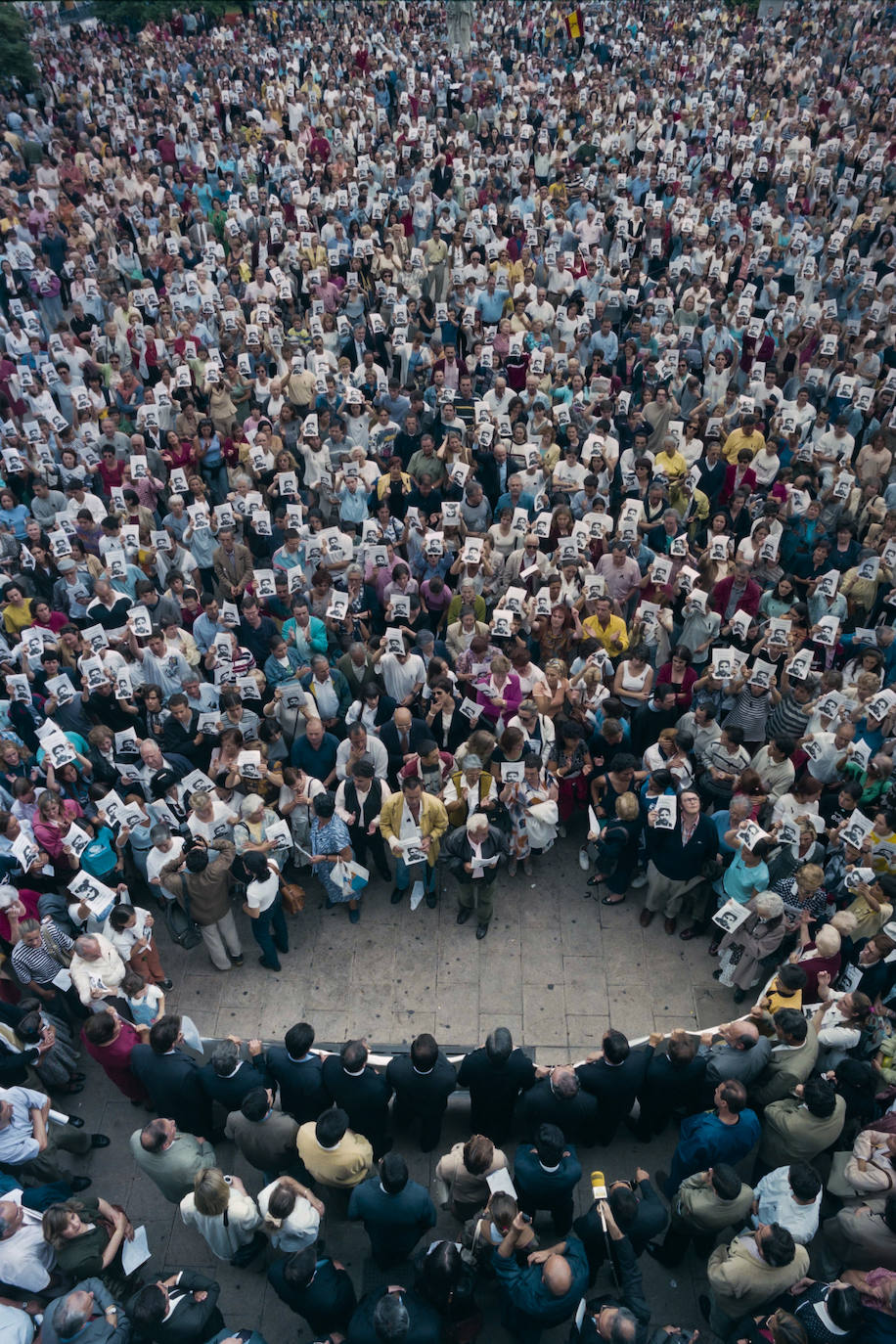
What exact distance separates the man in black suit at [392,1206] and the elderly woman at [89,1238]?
1.48 m

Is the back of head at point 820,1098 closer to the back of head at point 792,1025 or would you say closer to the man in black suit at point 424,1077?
the back of head at point 792,1025

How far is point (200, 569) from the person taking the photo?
34.8ft

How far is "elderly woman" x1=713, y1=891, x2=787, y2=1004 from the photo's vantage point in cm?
639

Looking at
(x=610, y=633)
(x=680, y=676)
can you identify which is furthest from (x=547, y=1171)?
(x=610, y=633)

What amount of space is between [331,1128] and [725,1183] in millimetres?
2256

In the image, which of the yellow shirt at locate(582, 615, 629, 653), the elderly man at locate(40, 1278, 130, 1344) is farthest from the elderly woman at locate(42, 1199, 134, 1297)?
the yellow shirt at locate(582, 615, 629, 653)

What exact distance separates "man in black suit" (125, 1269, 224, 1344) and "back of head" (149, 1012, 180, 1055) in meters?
1.27

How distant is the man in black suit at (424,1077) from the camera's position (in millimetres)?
5348

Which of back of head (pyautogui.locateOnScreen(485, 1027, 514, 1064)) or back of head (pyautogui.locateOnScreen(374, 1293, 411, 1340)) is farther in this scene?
back of head (pyautogui.locateOnScreen(485, 1027, 514, 1064))

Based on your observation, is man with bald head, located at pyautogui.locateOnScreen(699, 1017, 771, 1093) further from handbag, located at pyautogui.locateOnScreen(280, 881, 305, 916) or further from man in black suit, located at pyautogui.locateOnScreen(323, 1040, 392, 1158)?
handbag, located at pyautogui.locateOnScreen(280, 881, 305, 916)

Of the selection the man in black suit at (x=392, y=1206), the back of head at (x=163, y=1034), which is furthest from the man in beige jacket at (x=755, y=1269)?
the back of head at (x=163, y=1034)

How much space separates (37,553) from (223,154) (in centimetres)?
1482

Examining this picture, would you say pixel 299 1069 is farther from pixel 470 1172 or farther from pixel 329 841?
pixel 329 841

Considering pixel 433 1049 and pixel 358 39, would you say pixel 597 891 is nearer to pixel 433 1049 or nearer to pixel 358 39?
pixel 433 1049
